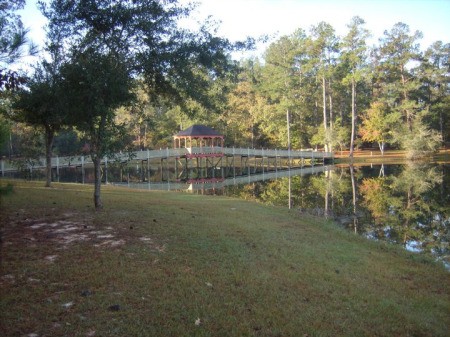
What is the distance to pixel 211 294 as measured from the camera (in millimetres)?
5316

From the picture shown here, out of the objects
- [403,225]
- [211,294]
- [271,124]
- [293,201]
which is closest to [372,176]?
[293,201]

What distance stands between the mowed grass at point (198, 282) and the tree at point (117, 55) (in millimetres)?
2738

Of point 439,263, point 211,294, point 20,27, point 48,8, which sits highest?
point 48,8

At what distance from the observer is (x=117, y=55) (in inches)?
392

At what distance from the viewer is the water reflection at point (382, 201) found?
42.2 feet

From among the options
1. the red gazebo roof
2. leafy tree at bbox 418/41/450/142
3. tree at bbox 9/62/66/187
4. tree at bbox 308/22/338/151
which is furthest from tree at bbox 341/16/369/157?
tree at bbox 9/62/66/187

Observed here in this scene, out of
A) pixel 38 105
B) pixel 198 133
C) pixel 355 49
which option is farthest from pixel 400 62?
pixel 38 105

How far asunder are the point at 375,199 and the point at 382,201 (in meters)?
0.62

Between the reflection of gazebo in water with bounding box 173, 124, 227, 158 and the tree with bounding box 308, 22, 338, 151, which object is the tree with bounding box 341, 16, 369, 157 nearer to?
the tree with bounding box 308, 22, 338, 151

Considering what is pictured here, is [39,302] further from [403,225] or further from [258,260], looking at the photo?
[403,225]

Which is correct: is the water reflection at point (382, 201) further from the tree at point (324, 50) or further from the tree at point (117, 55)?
the tree at point (324, 50)

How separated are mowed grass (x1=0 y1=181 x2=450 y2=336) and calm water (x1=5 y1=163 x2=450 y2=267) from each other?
2850mm

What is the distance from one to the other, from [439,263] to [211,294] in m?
6.49

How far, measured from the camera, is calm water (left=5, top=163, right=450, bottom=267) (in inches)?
510
